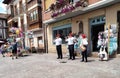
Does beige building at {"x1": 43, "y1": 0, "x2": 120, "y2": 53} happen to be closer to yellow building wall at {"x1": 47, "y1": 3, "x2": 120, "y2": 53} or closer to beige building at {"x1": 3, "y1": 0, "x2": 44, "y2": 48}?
yellow building wall at {"x1": 47, "y1": 3, "x2": 120, "y2": 53}

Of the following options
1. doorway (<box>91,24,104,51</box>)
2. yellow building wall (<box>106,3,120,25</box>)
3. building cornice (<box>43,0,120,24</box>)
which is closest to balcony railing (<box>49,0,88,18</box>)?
building cornice (<box>43,0,120,24</box>)

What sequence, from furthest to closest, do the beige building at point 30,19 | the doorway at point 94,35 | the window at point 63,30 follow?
the beige building at point 30,19, the window at point 63,30, the doorway at point 94,35

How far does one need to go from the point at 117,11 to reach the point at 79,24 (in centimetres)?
459

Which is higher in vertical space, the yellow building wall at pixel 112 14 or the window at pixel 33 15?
the window at pixel 33 15

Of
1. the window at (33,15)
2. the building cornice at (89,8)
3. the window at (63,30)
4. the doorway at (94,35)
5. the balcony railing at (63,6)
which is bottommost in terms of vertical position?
the doorway at (94,35)

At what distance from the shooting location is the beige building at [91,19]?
13133 mm

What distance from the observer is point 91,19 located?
51.0 feet

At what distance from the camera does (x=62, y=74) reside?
31.3 ft

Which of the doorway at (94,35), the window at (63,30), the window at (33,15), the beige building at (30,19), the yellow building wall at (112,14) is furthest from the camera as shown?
the window at (33,15)

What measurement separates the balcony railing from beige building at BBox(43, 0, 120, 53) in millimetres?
181

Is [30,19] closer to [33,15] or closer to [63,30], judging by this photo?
[33,15]

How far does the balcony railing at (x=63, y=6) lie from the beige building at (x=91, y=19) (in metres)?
0.18

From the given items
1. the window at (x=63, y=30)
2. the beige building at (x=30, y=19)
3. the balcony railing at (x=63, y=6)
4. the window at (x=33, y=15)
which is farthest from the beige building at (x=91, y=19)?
the window at (x=33, y=15)

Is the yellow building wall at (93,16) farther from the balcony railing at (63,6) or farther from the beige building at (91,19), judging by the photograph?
the balcony railing at (63,6)
